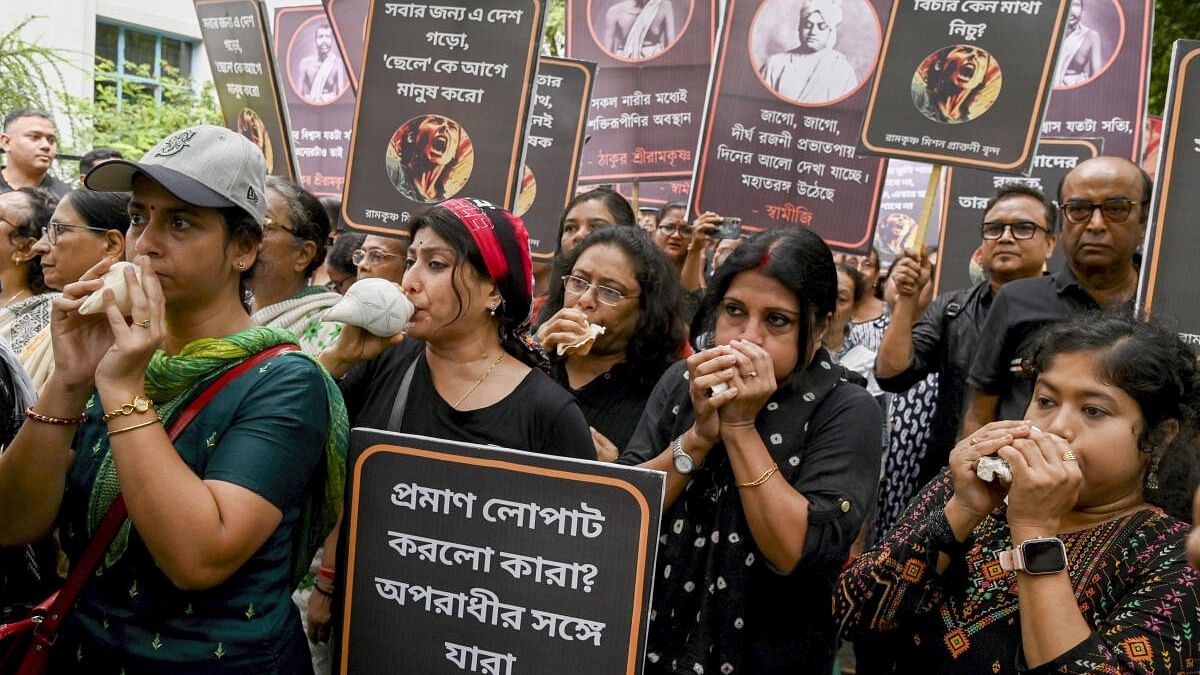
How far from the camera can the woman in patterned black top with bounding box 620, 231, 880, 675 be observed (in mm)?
2396

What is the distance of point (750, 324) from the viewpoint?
2.57 m

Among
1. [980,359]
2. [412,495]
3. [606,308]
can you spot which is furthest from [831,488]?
[980,359]

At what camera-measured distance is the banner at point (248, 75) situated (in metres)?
5.33

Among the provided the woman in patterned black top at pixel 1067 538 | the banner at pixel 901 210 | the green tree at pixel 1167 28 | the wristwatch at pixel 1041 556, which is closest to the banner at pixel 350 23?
the banner at pixel 901 210

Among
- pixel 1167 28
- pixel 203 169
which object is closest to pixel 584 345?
pixel 203 169

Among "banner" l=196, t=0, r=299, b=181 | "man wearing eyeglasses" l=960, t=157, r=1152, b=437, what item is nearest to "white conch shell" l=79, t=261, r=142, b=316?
"man wearing eyeglasses" l=960, t=157, r=1152, b=437

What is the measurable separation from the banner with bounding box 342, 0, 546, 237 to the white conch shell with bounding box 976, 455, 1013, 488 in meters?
2.57

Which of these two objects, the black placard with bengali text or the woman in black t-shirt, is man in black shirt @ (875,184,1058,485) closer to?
the black placard with bengali text

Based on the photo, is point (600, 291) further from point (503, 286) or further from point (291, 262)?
point (291, 262)

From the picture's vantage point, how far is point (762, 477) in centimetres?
238

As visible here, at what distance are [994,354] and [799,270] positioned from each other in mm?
1756

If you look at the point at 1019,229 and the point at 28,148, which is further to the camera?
the point at 28,148

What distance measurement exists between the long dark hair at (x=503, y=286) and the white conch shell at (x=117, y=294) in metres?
0.91

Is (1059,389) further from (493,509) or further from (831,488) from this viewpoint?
(493,509)
